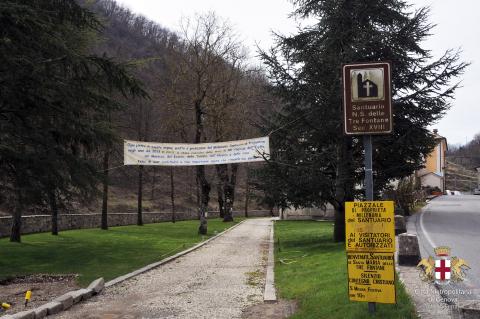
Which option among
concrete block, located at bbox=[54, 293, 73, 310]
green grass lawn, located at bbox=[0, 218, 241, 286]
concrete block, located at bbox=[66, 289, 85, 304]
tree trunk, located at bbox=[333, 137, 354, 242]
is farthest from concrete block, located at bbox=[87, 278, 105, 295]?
tree trunk, located at bbox=[333, 137, 354, 242]

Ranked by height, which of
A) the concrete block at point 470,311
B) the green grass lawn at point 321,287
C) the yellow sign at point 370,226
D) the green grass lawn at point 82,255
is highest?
the yellow sign at point 370,226

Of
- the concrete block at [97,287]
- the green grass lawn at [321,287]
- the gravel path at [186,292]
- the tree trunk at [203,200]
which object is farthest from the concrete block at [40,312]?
the tree trunk at [203,200]

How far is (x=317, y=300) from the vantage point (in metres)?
8.16

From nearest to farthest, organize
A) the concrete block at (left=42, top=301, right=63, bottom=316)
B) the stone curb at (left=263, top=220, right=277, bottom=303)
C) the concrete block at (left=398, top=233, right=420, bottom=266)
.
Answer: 1. the concrete block at (left=42, top=301, right=63, bottom=316)
2. the stone curb at (left=263, top=220, right=277, bottom=303)
3. the concrete block at (left=398, top=233, right=420, bottom=266)

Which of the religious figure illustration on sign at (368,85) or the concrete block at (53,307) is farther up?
the religious figure illustration on sign at (368,85)

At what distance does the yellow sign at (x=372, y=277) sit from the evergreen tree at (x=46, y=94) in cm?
998

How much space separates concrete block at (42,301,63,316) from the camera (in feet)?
27.0

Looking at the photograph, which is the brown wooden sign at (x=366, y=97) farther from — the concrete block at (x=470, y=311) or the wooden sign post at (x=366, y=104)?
the concrete block at (x=470, y=311)

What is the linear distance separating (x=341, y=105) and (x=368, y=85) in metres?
10.2

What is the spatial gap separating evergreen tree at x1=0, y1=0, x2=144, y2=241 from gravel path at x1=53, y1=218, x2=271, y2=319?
4.53m

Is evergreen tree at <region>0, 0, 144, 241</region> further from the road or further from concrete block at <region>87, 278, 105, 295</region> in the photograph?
the road

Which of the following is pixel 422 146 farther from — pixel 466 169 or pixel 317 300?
pixel 466 169

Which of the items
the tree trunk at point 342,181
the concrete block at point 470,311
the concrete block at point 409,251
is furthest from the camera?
the tree trunk at point 342,181

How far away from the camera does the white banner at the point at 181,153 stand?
20.5 m
